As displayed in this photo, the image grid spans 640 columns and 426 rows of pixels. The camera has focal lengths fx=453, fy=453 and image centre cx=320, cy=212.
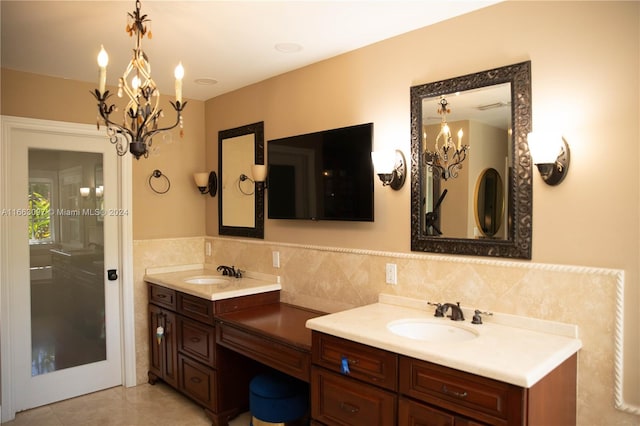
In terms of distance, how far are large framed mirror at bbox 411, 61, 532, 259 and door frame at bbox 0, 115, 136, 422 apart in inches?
100

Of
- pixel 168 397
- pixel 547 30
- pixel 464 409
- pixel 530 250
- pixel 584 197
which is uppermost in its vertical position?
pixel 547 30

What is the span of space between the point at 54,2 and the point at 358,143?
1.81 m

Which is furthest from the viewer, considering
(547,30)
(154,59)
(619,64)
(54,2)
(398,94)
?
(154,59)

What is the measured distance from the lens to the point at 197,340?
11.0ft

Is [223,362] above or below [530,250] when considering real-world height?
below

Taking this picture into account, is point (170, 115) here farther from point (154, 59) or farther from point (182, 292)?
point (182, 292)

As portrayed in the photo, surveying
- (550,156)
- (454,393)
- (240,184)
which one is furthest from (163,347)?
(550,156)

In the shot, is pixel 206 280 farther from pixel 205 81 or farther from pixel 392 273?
pixel 392 273

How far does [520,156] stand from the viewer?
7.23 feet

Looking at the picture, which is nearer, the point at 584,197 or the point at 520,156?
the point at 584,197

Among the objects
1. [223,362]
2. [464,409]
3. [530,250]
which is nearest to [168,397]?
[223,362]

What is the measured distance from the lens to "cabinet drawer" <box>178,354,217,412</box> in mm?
3214

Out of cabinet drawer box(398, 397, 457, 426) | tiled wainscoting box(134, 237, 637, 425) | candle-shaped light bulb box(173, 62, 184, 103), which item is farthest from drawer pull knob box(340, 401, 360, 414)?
candle-shaped light bulb box(173, 62, 184, 103)

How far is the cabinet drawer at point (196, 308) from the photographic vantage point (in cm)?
320
